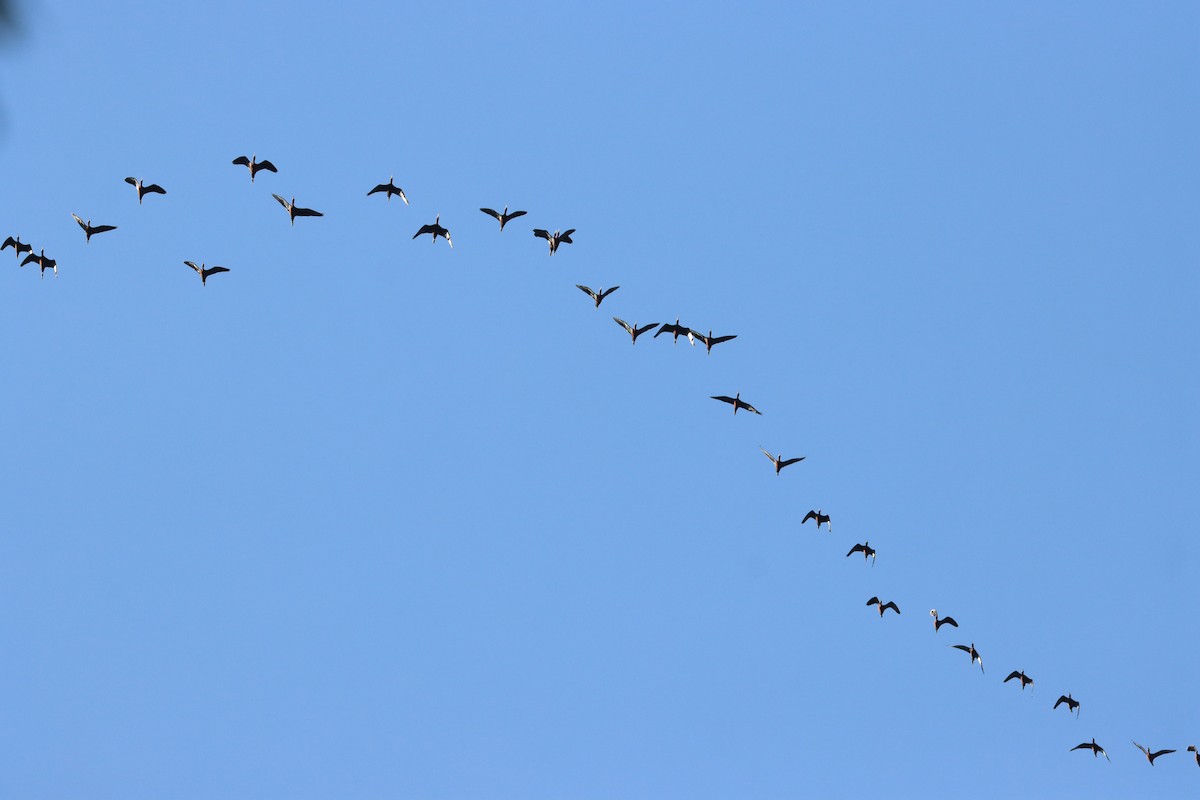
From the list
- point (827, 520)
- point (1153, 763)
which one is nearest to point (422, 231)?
point (827, 520)

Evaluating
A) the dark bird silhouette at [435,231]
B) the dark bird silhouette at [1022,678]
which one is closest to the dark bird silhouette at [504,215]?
the dark bird silhouette at [435,231]

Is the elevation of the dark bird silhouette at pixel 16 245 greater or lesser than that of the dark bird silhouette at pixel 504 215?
lesser

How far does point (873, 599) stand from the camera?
84188mm

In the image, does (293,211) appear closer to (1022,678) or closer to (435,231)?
(435,231)

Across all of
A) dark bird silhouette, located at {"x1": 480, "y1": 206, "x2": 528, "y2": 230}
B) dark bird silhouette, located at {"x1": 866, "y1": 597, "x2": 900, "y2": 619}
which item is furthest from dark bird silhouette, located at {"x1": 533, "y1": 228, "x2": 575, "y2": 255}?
dark bird silhouette, located at {"x1": 866, "y1": 597, "x2": 900, "y2": 619}

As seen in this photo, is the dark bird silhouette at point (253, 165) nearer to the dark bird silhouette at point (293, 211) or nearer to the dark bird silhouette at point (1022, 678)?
the dark bird silhouette at point (293, 211)

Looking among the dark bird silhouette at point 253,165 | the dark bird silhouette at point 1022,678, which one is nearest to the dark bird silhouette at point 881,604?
the dark bird silhouette at point 1022,678

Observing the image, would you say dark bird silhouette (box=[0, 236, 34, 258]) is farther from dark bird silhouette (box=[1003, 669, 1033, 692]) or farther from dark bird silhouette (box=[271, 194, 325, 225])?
dark bird silhouette (box=[1003, 669, 1033, 692])

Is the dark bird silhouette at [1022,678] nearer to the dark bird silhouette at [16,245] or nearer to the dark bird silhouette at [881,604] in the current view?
the dark bird silhouette at [881,604]

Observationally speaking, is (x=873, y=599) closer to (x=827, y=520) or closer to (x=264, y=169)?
(x=827, y=520)

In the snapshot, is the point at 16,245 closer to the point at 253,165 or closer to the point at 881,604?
the point at 253,165

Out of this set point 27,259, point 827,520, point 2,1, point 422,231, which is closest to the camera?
point 2,1

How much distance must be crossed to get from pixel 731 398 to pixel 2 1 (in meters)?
70.4

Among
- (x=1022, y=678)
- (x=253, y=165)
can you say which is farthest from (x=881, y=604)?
(x=253, y=165)
